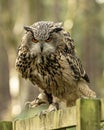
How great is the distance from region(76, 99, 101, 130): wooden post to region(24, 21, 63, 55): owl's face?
2.82 meters

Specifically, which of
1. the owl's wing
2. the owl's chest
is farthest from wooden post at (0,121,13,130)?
the owl's wing

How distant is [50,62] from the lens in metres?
7.53

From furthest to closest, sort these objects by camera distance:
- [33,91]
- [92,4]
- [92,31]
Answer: [92,31] → [92,4] → [33,91]

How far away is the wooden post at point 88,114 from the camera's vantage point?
14.3 ft

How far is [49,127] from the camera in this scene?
4.95 metres

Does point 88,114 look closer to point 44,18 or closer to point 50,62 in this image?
point 50,62

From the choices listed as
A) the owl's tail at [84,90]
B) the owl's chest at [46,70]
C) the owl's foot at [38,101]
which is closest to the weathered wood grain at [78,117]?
the owl's foot at [38,101]

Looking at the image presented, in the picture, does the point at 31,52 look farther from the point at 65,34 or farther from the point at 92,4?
the point at 92,4

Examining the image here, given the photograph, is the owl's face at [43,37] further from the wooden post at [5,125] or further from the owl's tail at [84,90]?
the wooden post at [5,125]

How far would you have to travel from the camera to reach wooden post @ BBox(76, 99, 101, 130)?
14.3 feet

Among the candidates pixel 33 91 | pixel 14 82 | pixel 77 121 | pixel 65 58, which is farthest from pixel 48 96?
pixel 14 82

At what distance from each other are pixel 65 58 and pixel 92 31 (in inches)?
654

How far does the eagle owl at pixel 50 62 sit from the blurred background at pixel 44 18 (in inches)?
261

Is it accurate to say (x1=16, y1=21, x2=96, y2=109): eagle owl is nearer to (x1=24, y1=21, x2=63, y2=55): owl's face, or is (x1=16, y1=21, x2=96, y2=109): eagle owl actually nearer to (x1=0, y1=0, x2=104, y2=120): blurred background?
(x1=24, y1=21, x2=63, y2=55): owl's face
